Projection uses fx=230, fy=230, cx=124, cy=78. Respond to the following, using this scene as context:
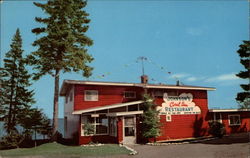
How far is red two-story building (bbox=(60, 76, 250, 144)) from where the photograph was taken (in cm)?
2195

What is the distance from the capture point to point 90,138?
21.8 metres

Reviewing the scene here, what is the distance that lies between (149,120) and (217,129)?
27.7 ft

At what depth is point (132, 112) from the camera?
21953 mm

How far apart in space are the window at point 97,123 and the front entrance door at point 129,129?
6.33 feet

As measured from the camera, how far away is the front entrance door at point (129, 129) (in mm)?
22125

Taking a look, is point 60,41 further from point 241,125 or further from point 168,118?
point 241,125

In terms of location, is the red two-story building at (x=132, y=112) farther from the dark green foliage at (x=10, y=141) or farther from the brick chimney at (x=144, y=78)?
the dark green foliage at (x=10, y=141)

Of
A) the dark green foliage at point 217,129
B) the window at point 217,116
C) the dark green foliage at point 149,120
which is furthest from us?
the window at point 217,116

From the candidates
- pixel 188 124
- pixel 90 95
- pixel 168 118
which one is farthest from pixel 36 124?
pixel 188 124

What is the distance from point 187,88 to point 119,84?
322 inches

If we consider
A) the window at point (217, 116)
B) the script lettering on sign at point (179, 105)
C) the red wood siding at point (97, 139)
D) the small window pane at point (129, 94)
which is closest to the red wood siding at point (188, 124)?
the script lettering on sign at point (179, 105)

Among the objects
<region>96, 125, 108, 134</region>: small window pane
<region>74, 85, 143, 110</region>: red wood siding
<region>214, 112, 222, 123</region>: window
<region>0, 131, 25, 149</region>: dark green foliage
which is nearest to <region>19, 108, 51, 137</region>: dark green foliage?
<region>0, 131, 25, 149</region>: dark green foliage

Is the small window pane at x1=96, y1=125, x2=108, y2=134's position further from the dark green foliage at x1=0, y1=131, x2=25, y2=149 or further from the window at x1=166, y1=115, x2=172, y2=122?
the dark green foliage at x1=0, y1=131, x2=25, y2=149

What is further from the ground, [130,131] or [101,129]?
[101,129]
